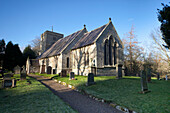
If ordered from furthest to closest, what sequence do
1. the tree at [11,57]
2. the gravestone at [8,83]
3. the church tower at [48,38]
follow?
the church tower at [48,38] < the tree at [11,57] < the gravestone at [8,83]

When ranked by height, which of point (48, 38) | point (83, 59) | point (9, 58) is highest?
point (48, 38)

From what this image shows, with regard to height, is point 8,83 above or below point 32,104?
above

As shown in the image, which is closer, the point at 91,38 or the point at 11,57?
Result: the point at 91,38

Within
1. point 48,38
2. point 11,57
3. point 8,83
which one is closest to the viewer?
point 8,83

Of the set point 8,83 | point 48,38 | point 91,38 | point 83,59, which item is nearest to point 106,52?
point 91,38

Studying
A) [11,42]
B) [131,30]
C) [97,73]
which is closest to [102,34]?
[97,73]

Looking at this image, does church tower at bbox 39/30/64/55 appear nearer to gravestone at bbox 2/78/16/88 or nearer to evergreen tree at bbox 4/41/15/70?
evergreen tree at bbox 4/41/15/70

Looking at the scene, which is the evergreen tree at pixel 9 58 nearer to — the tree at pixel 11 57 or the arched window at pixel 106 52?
the tree at pixel 11 57

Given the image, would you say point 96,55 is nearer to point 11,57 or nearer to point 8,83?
point 8,83

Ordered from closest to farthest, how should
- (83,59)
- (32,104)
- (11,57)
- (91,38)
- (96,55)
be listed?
1. (32,104)
2. (96,55)
3. (91,38)
4. (83,59)
5. (11,57)

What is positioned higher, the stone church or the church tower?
the church tower

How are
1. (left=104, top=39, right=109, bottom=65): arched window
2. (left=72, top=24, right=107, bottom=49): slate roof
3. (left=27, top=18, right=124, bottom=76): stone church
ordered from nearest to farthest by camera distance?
1. (left=27, top=18, right=124, bottom=76): stone church
2. (left=104, top=39, right=109, bottom=65): arched window
3. (left=72, top=24, right=107, bottom=49): slate roof

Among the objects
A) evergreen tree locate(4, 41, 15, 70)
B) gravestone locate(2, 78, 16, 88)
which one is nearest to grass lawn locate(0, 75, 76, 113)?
gravestone locate(2, 78, 16, 88)

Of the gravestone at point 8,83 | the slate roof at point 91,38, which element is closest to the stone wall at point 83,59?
the slate roof at point 91,38
